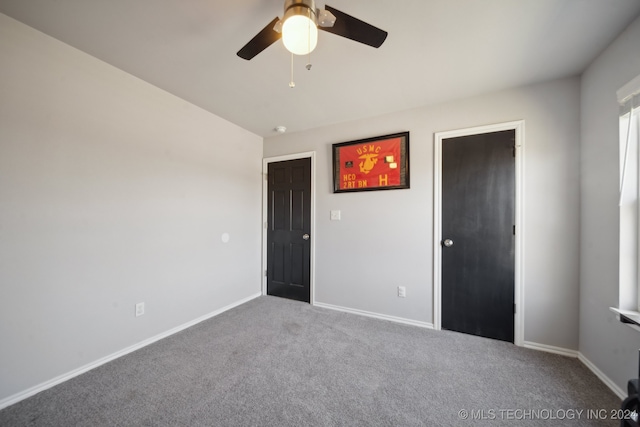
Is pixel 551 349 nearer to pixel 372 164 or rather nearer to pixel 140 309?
pixel 372 164

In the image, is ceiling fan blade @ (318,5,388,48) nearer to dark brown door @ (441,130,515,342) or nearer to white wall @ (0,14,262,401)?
dark brown door @ (441,130,515,342)

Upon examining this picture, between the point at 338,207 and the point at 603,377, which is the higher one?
the point at 338,207

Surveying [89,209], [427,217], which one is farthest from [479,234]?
[89,209]

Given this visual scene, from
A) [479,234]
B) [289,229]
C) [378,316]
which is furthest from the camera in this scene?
[289,229]

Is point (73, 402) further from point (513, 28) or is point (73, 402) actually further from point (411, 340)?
point (513, 28)

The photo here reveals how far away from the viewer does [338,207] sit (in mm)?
2934

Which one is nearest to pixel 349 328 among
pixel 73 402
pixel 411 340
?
pixel 411 340

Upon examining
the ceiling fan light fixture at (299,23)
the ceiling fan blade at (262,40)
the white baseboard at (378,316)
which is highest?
the ceiling fan blade at (262,40)

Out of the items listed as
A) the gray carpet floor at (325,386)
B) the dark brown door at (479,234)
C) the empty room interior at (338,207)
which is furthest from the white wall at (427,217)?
the gray carpet floor at (325,386)

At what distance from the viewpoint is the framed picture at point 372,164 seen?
8.43 ft

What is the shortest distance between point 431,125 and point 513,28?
102 centimetres

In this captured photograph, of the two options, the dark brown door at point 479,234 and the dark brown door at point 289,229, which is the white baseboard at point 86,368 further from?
the dark brown door at point 479,234

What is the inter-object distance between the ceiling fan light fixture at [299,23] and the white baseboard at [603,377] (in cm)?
286

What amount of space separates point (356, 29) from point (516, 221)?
7.01ft
